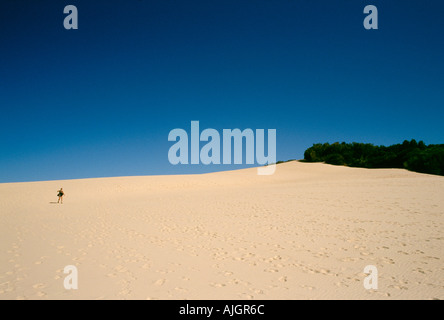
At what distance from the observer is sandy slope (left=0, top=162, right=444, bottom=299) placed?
5973mm

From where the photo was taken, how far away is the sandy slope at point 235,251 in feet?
19.6

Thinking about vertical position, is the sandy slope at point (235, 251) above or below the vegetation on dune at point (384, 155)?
below

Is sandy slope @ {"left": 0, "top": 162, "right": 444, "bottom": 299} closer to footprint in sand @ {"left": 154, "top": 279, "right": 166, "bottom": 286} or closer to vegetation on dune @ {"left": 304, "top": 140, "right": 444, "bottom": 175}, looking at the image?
footprint in sand @ {"left": 154, "top": 279, "right": 166, "bottom": 286}

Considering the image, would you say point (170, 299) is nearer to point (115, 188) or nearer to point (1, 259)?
point (1, 259)

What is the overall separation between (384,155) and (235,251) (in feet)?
179

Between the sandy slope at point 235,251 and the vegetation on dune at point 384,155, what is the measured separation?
2773 cm

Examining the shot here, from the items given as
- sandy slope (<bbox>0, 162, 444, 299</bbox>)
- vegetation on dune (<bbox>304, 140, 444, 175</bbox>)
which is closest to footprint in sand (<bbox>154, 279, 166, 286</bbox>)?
sandy slope (<bbox>0, 162, 444, 299</bbox>)

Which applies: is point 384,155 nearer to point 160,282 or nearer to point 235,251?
point 235,251

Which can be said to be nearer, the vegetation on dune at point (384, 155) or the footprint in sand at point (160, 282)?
the footprint in sand at point (160, 282)

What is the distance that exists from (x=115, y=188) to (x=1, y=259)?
88.0ft

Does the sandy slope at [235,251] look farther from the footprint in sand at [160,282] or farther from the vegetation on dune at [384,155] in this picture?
the vegetation on dune at [384,155]

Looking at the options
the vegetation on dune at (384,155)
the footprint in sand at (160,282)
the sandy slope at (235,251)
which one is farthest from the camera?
the vegetation on dune at (384,155)

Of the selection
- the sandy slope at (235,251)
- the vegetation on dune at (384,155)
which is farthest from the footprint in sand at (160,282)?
the vegetation on dune at (384,155)
